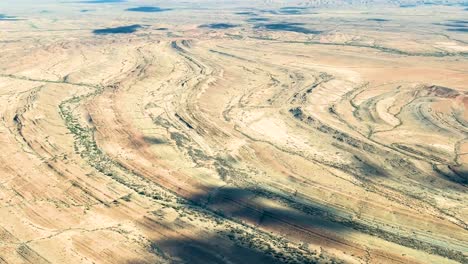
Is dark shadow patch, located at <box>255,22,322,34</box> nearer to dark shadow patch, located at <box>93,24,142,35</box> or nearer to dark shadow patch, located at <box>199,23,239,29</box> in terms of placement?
dark shadow patch, located at <box>199,23,239,29</box>

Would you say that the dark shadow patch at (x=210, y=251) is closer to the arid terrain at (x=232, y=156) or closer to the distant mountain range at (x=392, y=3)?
the arid terrain at (x=232, y=156)

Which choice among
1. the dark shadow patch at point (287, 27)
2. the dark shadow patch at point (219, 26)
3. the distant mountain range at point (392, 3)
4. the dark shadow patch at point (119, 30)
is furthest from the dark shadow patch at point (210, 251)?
the distant mountain range at point (392, 3)

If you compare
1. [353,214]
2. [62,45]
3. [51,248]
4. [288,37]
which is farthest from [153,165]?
[288,37]

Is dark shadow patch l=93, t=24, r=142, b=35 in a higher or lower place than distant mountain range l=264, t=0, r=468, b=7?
lower

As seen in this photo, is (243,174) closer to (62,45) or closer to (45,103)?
(45,103)

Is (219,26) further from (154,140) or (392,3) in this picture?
(392,3)

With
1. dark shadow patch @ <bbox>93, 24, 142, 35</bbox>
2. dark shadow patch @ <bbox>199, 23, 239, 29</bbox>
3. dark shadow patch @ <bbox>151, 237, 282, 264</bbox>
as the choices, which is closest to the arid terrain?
dark shadow patch @ <bbox>151, 237, 282, 264</bbox>


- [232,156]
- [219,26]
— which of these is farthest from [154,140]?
[219,26]

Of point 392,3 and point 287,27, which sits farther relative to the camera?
point 392,3
